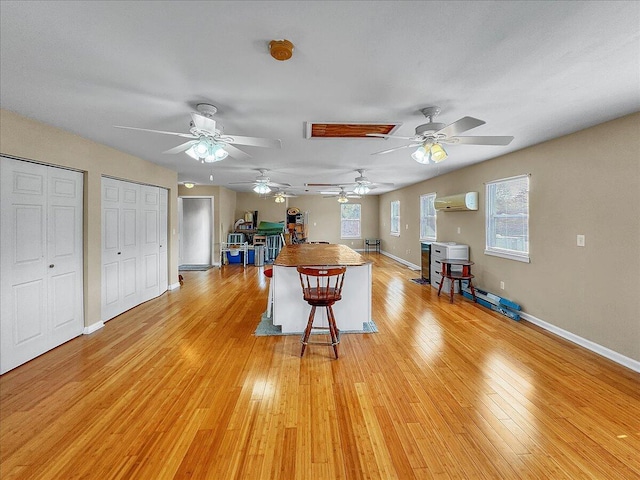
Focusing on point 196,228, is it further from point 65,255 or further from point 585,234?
point 585,234

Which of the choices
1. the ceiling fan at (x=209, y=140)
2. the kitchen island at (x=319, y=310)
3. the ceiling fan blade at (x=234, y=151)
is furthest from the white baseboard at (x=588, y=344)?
the ceiling fan blade at (x=234, y=151)

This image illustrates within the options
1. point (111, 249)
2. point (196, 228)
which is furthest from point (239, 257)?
point (111, 249)

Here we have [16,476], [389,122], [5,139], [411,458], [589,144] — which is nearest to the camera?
[16,476]

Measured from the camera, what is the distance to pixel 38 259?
9.45 feet

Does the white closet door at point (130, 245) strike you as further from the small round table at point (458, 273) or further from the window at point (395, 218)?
the window at point (395, 218)

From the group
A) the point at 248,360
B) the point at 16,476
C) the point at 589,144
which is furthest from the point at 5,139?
the point at 589,144

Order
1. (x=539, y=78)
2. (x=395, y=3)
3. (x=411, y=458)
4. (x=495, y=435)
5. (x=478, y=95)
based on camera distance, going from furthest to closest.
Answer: (x=478, y=95) < (x=539, y=78) < (x=495, y=435) < (x=411, y=458) < (x=395, y=3)

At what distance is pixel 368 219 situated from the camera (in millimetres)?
11312

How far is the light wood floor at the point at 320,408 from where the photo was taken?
1598 millimetres

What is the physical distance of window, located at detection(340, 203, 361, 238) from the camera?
1127cm

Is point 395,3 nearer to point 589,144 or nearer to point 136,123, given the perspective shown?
point 136,123

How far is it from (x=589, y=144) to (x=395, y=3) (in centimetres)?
305

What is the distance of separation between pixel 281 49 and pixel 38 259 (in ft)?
10.4

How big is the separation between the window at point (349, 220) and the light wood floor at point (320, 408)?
7.94m
